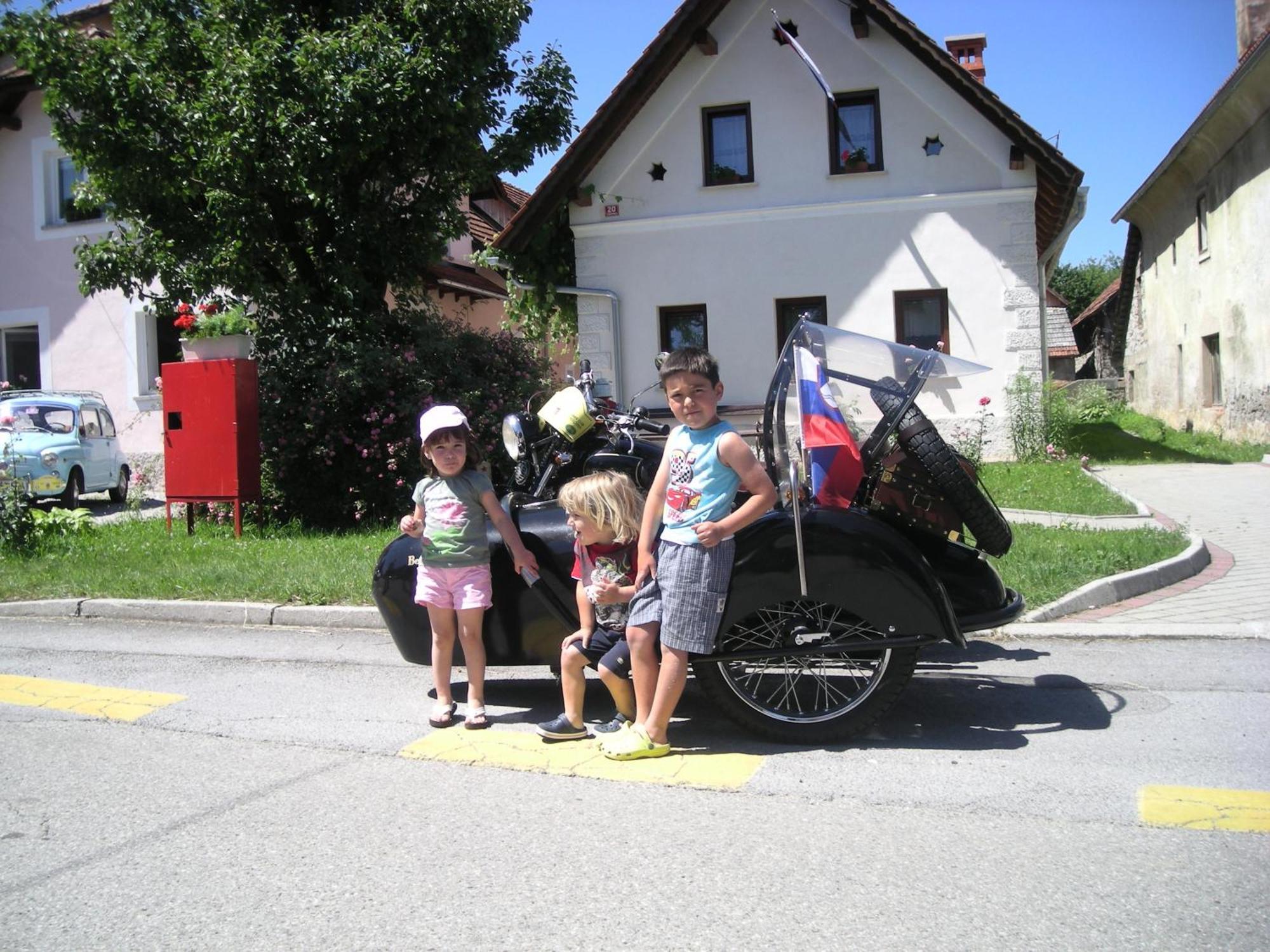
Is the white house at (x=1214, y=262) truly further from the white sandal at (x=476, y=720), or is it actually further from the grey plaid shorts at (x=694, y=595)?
the white sandal at (x=476, y=720)

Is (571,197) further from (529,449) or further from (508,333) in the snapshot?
(529,449)

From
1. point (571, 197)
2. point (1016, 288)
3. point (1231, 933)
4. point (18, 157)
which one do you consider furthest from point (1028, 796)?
point (18, 157)

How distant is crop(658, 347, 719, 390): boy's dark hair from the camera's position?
4.25 m

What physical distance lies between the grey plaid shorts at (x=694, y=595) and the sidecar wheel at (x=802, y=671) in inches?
5.4

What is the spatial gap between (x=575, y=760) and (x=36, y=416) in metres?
14.6

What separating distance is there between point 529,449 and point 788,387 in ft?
5.15

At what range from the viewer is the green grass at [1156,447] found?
16.6 m

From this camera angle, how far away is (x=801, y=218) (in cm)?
1664

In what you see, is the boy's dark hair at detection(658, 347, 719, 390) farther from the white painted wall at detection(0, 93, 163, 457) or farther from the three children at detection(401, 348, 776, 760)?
the white painted wall at detection(0, 93, 163, 457)

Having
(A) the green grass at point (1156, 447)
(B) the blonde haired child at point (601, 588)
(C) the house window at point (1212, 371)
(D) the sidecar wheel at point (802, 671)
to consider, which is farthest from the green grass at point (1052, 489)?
(C) the house window at point (1212, 371)

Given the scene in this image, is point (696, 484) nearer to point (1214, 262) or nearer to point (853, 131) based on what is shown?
point (853, 131)

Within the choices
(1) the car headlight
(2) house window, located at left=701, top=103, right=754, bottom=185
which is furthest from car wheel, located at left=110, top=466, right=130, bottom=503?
(1) the car headlight

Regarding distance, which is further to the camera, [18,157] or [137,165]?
[18,157]

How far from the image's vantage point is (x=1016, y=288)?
1591 cm
